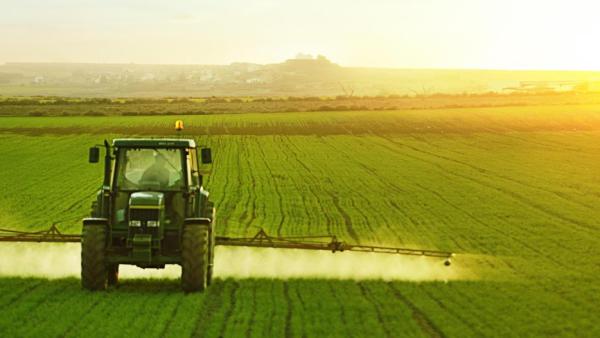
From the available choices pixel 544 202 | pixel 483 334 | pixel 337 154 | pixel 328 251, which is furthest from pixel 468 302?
pixel 337 154

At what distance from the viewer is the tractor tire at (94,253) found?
1305cm

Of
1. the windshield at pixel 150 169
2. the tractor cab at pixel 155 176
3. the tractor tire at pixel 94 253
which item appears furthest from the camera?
the windshield at pixel 150 169

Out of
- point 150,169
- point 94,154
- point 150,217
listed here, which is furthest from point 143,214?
point 94,154

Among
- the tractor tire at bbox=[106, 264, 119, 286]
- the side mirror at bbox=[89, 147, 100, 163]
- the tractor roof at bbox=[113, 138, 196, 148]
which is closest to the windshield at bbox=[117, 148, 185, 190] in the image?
the tractor roof at bbox=[113, 138, 196, 148]

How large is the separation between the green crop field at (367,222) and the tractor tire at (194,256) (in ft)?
0.76

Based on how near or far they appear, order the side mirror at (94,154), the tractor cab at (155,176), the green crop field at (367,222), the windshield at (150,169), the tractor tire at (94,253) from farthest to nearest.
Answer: the windshield at (150,169)
the tractor cab at (155,176)
the side mirror at (94,154)
the tractor tire at (94,253)
the green crop field at (367,222)

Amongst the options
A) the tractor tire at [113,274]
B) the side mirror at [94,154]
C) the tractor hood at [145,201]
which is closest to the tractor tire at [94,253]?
the tractor hood at [145,201]

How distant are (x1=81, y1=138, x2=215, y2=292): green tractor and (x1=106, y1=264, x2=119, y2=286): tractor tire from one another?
0.02 meters

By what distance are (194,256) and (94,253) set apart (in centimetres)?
147

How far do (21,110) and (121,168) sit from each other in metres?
74.2

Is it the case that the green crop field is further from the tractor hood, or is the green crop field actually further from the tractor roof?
the tractor roof

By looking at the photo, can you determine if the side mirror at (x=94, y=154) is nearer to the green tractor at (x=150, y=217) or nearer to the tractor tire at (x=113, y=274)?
the green tractor at (x=150, y=217)

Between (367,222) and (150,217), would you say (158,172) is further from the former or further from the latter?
(367,222)

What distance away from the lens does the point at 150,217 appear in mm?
13188
